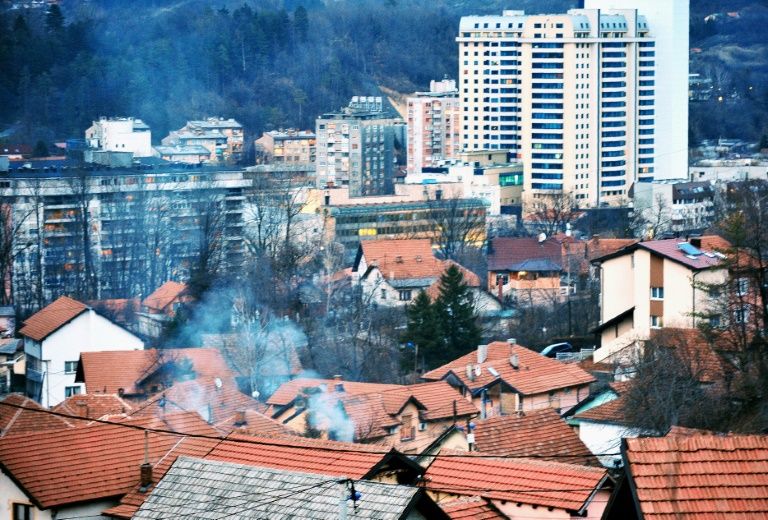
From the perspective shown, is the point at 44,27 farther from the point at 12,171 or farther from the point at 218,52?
the point at 12,171

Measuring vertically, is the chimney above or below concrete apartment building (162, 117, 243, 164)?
below

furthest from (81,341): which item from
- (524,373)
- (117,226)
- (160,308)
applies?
(117,226)

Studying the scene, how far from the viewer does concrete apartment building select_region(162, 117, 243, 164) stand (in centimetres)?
6600

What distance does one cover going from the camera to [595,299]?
27.6m

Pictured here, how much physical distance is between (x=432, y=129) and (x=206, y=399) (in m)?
53.3

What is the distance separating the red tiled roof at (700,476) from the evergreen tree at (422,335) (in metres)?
17.3

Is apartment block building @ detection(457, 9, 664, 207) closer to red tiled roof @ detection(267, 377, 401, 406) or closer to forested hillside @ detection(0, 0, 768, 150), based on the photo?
forested hillside @ detection(0, 0, 768, 150)

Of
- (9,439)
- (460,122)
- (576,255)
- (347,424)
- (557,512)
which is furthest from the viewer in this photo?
(460,122)

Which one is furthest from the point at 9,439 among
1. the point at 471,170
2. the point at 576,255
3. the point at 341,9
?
the point at 341,9

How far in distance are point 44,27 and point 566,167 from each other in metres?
24.6

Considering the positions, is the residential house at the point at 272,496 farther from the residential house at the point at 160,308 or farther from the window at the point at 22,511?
the residential house at the point at 160,308

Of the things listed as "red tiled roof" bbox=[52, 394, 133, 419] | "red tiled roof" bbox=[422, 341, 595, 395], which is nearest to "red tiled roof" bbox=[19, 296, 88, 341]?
"red tiled roof" bbox=[422, 341, 595, 395]

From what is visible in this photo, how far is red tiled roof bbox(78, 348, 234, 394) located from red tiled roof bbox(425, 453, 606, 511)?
9.82 m

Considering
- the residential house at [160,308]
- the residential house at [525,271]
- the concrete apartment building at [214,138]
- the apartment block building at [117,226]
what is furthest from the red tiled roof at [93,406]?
the concrete apartment building at [214,138]
